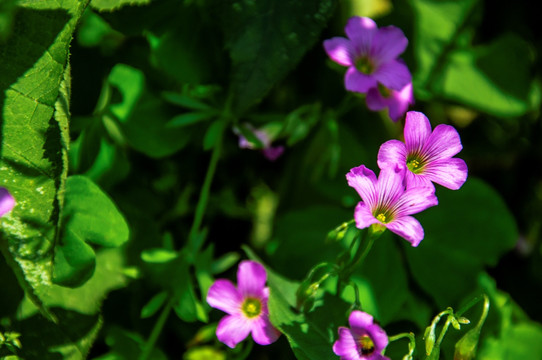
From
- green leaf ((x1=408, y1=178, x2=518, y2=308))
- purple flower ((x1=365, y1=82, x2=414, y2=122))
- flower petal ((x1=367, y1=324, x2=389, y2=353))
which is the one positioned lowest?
green leaf ((x1=408, y1=178, x2=518, y2=308))

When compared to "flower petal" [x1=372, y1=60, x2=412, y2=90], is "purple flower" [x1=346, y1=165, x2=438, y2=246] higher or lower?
lower

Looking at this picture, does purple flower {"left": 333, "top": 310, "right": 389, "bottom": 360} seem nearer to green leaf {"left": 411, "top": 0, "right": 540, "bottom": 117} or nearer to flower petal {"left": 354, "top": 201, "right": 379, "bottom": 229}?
flower petal {"left": 354, "top": 201, "right": 379, "bottom": 229}

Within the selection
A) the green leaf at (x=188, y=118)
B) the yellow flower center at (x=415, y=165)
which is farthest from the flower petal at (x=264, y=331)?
the green leaf at (x=188, y=118)

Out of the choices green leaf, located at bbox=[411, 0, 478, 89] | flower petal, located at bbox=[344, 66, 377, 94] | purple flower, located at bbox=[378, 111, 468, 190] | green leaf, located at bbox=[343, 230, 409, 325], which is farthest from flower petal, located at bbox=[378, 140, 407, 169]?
green leaf, located at bbox=[411, 0, 478, 89]

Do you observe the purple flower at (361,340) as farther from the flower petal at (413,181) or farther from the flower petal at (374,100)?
the flower petal at (374,100)

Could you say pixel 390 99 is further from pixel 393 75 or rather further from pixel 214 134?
pixel 214 134

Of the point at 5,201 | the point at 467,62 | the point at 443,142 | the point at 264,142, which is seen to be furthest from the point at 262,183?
the point at 5,201
